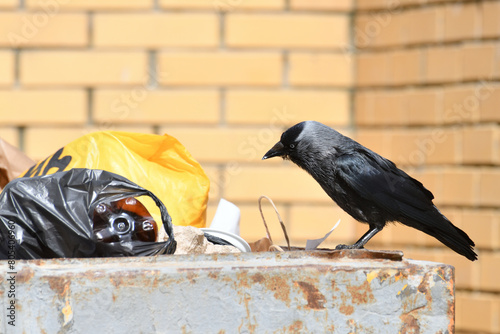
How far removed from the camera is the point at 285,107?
2.82 m

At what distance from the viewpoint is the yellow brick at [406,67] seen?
2746mm

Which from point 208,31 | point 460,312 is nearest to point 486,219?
point 460,312

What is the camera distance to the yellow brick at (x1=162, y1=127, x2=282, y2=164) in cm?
277

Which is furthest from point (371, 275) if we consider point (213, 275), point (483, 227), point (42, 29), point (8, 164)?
point (42, 29)

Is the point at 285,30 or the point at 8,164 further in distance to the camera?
the point at 285,30

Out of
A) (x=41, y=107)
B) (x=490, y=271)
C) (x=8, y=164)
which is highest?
(x=41, y=107)

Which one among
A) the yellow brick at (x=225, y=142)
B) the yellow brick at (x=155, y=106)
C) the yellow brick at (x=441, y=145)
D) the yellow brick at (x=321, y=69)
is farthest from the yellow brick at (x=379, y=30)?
the yellow brick at (x=155, y=106)

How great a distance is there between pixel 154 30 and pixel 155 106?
35cm

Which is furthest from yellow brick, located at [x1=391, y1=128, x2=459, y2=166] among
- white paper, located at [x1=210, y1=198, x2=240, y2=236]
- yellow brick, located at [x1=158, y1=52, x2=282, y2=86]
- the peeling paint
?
the peeling paint

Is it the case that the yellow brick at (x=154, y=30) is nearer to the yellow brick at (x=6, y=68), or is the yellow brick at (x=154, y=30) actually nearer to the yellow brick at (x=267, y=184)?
the yellow brick at (x=6, y=68)

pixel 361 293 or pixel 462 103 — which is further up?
pixel 462 103

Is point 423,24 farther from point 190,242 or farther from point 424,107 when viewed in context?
point 190,242

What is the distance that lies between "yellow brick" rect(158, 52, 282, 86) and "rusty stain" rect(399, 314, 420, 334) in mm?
1797

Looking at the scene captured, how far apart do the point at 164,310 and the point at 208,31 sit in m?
1.92
